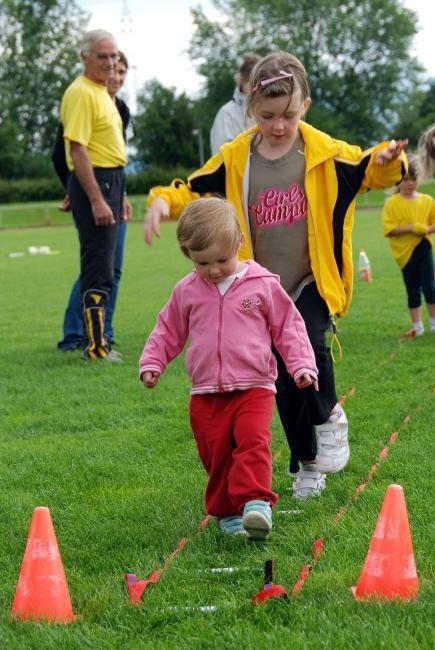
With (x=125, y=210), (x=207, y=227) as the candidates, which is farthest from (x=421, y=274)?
(x=207, y=227)

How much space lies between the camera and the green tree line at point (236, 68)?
260 ft

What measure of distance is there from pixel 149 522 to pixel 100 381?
3.47 m

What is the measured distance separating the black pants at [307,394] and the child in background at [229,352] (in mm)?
419

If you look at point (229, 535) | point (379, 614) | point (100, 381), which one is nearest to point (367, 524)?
point (229, 535)

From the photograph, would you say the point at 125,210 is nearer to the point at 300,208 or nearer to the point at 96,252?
the point at 96,252

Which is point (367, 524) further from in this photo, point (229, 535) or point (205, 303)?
point (205, 303)

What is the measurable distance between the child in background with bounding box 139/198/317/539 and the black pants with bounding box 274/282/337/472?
42 centimetres

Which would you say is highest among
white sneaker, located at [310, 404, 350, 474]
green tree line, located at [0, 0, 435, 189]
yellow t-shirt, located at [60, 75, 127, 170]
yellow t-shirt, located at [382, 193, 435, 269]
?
green tree line, located at [0, 0, 435, 189]

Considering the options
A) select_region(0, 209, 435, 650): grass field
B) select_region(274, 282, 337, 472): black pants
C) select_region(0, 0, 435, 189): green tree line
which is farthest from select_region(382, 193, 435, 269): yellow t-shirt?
select_region(0, 0, 435, 189): green tree line

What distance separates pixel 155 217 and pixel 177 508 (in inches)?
52.5

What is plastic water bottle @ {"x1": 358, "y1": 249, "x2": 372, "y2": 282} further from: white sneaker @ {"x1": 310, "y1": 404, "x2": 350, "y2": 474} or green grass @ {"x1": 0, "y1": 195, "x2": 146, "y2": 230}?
green grass @ {"x1": 0, "y1": 195, "x2": 146, "y2": 230}

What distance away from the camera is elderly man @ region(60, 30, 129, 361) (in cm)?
852

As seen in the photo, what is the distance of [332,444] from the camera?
16.4 feet

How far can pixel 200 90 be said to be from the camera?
81938mm
